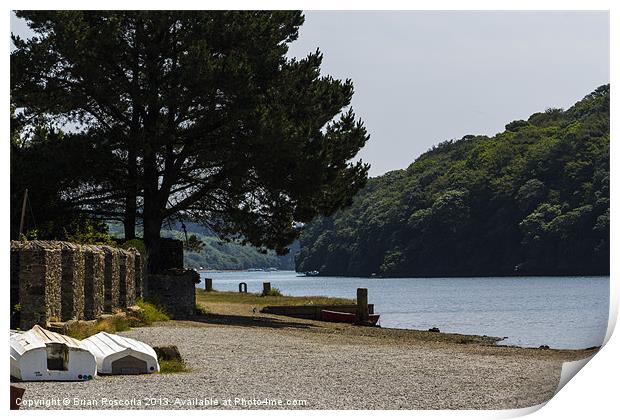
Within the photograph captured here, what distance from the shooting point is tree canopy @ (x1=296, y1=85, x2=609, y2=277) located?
95.8 feet

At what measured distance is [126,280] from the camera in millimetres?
23984

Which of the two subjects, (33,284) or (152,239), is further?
(152,239)

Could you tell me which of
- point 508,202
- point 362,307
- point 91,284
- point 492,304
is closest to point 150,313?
point 91,284

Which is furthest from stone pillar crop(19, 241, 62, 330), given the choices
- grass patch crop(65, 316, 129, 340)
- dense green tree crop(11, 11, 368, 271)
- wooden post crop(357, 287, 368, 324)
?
wooden post crop(357, 287, 368, 324)

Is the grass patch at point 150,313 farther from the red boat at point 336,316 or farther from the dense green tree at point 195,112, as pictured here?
the red boat at point 336,316

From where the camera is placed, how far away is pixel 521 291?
57719 millimetres

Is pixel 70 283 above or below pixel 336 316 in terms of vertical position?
above

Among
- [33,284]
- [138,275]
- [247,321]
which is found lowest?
[247,321]

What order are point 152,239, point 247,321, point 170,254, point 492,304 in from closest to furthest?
point 247,321 → point 152,239 → point 170,254 → point 492,304

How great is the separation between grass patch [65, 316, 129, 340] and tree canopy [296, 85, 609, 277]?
744 centimetres

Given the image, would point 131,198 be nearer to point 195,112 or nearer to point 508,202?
point 195,112

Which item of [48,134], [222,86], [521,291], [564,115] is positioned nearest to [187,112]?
[222,86]

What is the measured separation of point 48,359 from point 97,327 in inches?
240

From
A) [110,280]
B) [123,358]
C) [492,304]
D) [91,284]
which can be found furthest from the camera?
[492,304]
